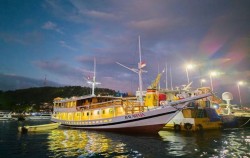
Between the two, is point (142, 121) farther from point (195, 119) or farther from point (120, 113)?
point (195, 119)

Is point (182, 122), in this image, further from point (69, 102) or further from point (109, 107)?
point (69, 102)

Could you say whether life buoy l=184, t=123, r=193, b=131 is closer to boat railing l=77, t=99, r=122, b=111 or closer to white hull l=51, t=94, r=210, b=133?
white hull l=51, t=94, r=210, b=133

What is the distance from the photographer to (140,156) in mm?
15914

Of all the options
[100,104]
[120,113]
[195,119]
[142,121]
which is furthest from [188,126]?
[100,104]

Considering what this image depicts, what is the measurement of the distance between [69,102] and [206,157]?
35553mm

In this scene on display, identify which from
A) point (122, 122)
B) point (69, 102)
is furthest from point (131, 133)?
point (69, 102)

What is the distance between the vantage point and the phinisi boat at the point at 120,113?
27062 millimetres

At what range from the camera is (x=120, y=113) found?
105 ft

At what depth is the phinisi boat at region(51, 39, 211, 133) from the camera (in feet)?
88.8

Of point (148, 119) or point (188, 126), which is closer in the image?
point (148, 119)

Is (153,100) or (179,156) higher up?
(153,100)

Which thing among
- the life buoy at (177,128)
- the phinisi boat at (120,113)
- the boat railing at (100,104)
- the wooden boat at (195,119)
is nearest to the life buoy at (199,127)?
the wooden boat at (195,119)

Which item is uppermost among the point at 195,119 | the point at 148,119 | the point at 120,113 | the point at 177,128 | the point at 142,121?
the point at 120,113

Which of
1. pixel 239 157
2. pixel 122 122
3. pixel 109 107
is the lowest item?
pixel 239 157
